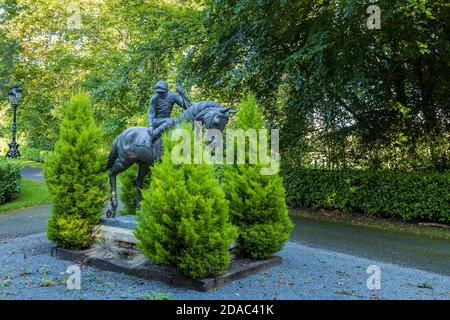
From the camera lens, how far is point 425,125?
1066cm

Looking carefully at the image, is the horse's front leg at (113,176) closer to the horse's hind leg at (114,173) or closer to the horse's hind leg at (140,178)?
the horse's hind leg at (114,173)

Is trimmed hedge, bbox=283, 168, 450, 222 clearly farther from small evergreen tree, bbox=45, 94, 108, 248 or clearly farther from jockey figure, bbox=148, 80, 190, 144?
small evergreen tree, bbox=45, 94, 108, 248

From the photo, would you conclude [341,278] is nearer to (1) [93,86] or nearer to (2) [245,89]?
(2) [245,89]

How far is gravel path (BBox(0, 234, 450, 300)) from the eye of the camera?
15.1 feet

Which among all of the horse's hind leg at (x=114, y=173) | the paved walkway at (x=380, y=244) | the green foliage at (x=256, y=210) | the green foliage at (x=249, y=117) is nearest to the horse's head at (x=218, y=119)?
the green foliage at (x=249, y=117)

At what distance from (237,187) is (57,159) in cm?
300

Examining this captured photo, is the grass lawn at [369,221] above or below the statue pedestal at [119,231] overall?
below

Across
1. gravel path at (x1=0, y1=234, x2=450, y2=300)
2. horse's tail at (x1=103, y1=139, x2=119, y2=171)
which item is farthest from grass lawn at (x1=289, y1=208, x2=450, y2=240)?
horse's tail at (x1=103, y1=139, x2=119, y2=171)

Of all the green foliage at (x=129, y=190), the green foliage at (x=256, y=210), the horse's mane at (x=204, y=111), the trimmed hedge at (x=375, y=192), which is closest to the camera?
the horse's mane at (x=204, y=111)

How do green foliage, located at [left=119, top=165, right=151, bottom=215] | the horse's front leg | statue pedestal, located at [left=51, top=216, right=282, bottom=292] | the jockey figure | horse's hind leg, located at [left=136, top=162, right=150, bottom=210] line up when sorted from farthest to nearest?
green foliage, located at [left=119, top=165, right=151, bottom=215]
horse's hind leg, located at [left=136, top=162, right=150, bottom=210]
the horse's front leg
the jockey figure
statue pedestal, located at [left=51, top=216, right=282, bottom=292]

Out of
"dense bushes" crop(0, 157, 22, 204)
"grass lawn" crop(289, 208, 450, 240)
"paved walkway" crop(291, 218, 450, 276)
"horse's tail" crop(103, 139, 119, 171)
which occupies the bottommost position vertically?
"paved walkway" crop(291, 218, 450, 276)

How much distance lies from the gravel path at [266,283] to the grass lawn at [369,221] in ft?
11.8

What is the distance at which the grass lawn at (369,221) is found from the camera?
9.29 meters

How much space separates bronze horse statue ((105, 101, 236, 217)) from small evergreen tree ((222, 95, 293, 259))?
22.4 inches
